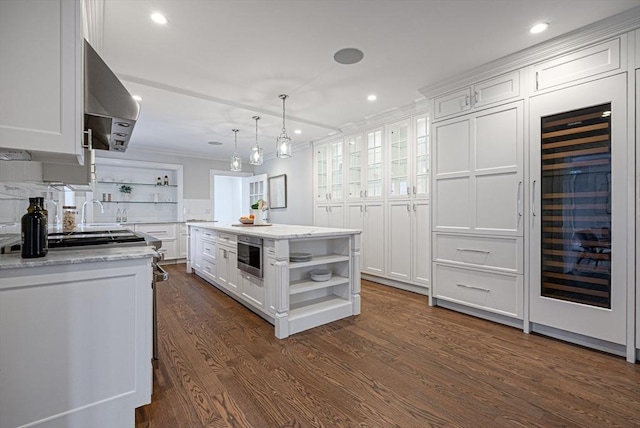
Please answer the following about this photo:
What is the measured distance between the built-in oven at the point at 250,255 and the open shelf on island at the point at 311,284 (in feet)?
1.15

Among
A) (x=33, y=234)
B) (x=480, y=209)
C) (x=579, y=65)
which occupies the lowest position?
(x=33, y=234)

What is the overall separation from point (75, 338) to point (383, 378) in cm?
170

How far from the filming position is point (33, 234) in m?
1.34

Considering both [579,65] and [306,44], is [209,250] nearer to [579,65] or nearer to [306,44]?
[306,44]

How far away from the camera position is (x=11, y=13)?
3.87 ft

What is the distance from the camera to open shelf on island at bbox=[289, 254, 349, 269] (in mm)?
2661

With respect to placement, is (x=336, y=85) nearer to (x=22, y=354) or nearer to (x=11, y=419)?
(x=22, y=354)

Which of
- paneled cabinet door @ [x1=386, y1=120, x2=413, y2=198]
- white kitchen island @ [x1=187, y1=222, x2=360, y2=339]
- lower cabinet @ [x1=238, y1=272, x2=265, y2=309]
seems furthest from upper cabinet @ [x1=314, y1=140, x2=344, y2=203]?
lower cabinet @ [x1=238, y1=272, x2=265, y2=309]

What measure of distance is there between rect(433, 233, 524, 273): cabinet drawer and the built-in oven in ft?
6.32

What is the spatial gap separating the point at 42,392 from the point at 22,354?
196mm

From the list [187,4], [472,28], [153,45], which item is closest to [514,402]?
[472,28]

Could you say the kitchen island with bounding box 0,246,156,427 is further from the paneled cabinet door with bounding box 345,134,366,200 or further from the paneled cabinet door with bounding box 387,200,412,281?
the paneled cabinet door with bounding box 345,134,366,200

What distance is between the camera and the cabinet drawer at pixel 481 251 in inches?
104

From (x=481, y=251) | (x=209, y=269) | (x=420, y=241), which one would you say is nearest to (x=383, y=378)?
(x=481, y=251)
